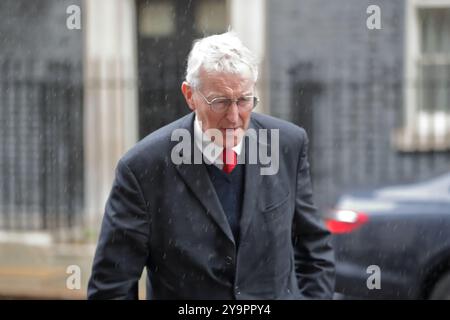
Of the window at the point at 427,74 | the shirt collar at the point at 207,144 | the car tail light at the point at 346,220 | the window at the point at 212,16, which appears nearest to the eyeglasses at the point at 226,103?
the shirt collar at the point at 207,144

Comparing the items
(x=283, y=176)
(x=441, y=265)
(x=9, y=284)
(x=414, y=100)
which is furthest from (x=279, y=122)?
(x=414, y=100)

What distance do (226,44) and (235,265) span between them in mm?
755

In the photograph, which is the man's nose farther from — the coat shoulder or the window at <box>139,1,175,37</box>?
the window at <box>139,1,175,37</box>

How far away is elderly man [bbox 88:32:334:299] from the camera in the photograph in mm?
2977

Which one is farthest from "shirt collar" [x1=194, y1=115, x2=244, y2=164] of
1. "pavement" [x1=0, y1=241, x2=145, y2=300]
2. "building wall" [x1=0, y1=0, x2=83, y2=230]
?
"building wall" [x1=0, y1=0, x2=83, y2=230]

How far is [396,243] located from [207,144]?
353 centimetres

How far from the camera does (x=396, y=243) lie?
6.25m

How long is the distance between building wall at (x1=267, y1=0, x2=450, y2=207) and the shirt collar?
26.0ft

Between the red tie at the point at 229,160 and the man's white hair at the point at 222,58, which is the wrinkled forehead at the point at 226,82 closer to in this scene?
the man's white hair at the point at 222,58

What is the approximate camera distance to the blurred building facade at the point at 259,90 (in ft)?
36.4

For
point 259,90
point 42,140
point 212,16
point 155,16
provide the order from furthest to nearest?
point 155,16 → point 212,16 → point 259,90 → point 42,140

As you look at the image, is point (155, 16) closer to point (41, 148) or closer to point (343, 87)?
point (41, 148)

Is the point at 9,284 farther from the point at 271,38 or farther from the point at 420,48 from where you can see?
the point at 420,48

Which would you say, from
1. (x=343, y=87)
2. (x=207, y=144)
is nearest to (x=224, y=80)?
(x=207, y=144)
